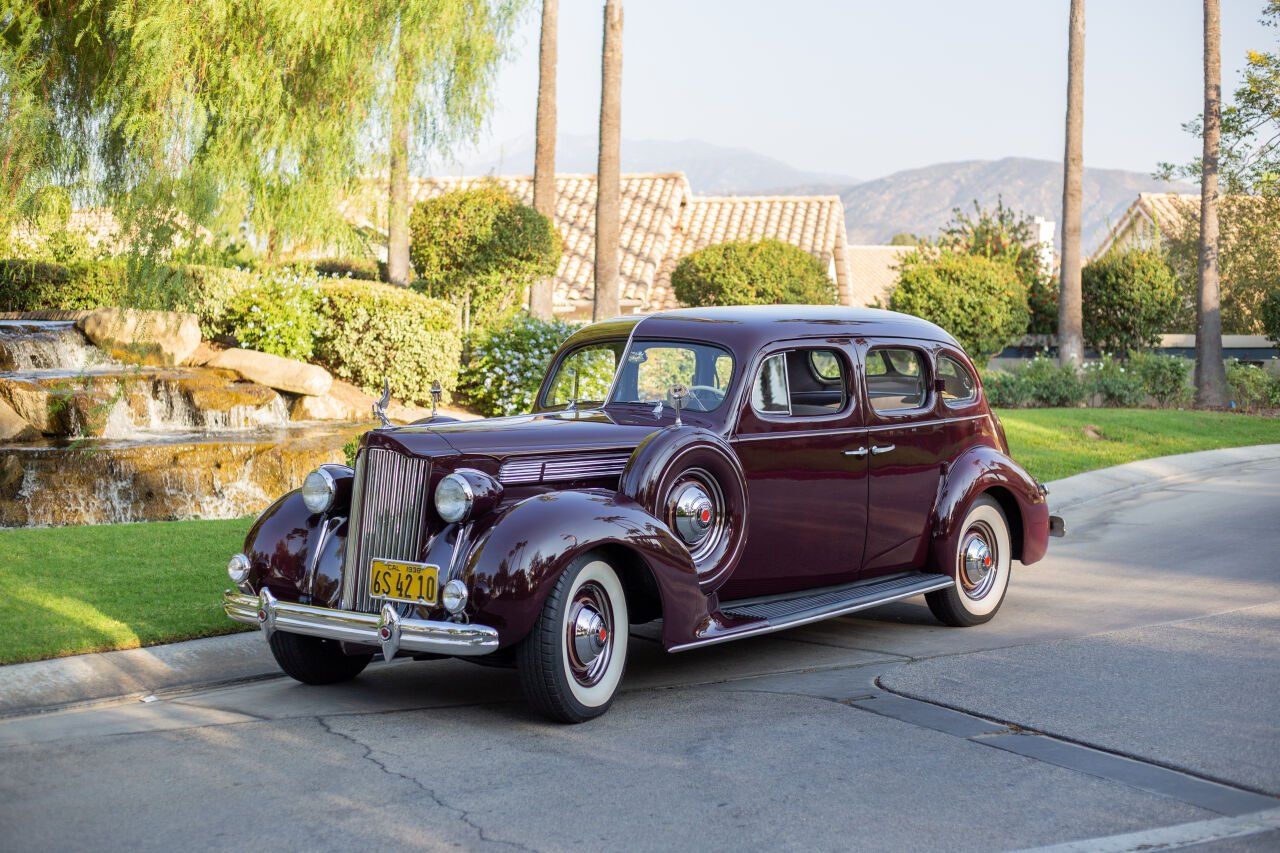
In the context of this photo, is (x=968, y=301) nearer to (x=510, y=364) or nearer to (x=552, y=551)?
(x=510, y=364)

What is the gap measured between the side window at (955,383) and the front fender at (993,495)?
13.3 inches

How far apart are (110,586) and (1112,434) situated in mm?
14632

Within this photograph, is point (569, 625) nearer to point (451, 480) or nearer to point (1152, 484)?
point (451, 480)

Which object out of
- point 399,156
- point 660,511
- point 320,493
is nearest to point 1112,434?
point 399,156

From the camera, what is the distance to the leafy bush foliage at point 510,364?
17734 millimetres

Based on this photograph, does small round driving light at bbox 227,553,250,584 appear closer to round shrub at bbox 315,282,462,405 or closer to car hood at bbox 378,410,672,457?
car hood at bbox 378,410,672,457

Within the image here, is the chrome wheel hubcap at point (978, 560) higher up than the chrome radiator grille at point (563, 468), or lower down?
lower down

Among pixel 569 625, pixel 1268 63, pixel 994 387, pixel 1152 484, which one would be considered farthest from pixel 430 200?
pixel 569 625

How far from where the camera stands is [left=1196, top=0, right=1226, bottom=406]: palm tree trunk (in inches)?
963

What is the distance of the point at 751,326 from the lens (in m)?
7.42

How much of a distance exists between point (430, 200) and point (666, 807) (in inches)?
753

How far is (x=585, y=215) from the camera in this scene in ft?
126

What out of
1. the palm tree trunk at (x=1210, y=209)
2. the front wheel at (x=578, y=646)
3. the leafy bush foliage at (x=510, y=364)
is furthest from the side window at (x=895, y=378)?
the palm tree trunk at (x=1210, y=209)

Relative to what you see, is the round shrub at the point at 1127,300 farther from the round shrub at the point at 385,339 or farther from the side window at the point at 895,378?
the side window at the point at 895,378
